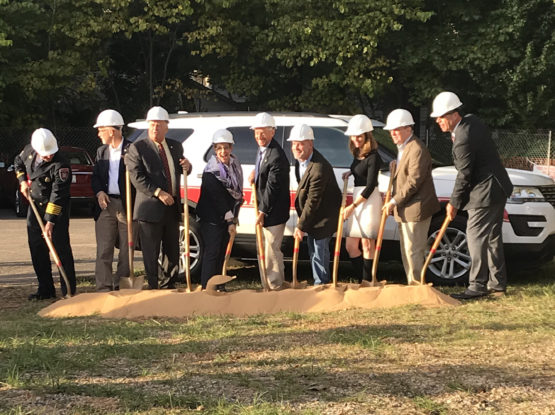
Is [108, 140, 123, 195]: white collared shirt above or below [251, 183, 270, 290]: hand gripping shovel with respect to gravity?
above

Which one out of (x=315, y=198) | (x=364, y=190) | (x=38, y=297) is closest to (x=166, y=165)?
(x=315, y=198)

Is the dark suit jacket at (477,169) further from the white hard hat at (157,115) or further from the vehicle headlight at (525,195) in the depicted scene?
the white hard hat at (157,115)

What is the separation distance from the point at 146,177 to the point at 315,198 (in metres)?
1.62

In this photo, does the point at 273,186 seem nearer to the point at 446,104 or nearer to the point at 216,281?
the point at 216,281

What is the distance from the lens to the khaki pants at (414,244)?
845cm

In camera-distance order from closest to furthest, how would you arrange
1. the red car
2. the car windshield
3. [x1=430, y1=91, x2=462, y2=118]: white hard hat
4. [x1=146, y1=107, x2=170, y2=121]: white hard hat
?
[x1=430, y1=91, x2=462, y2=118]: white hard hat < [x1=146, y1=107, x2=170, y2=121]: white hard hat < the red car < the car windshield

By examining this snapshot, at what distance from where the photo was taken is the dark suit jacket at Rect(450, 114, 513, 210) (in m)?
8.27

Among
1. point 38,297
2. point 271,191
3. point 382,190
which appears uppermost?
point 271,191

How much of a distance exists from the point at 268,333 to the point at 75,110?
22040 millimetres

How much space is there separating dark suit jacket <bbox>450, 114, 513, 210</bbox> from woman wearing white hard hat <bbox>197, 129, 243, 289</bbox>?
6.99ft

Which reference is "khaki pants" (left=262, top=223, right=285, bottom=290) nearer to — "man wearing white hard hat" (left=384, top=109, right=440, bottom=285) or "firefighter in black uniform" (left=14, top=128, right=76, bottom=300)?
"man wearing white hard hat" (left=384, top=109, right=440, bottom=285)

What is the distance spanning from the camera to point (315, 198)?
27.8 feet

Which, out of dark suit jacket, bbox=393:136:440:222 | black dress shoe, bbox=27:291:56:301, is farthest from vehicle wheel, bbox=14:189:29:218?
dark suit jacket, bbox=393:136:440:222

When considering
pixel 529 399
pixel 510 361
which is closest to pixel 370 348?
pixel 510 361
